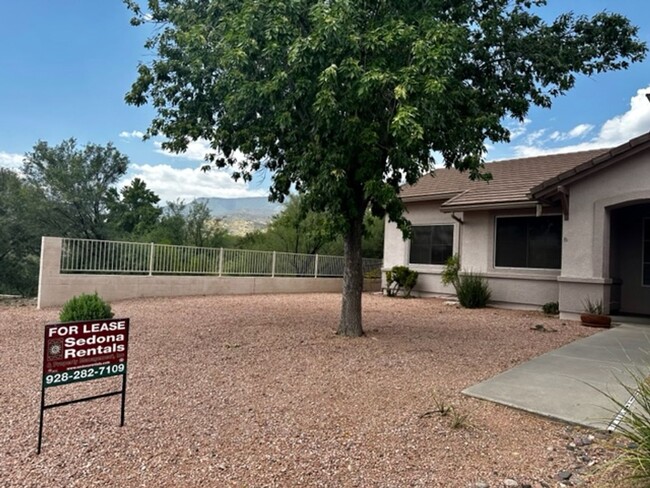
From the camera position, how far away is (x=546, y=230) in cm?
1271

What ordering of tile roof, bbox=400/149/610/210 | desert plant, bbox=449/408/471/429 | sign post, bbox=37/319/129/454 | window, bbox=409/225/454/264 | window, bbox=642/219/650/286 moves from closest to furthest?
sign post, bbox=37/319/129/454 → desert plant, bbox=449/408/471/429 → window, bbox=642/219/650/286 → tile roof, bbox=400/149/610/210 → window, bbox=409/225/454/264

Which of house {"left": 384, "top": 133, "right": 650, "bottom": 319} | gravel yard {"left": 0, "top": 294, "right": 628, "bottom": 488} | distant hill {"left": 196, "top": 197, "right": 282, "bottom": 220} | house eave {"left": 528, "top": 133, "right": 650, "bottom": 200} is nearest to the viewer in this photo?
gravel yard {"left": 0, "top": 294, "right": 628, "bottom": 488}

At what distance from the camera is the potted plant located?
9656mm

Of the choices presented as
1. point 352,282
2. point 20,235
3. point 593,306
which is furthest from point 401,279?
point 20,235

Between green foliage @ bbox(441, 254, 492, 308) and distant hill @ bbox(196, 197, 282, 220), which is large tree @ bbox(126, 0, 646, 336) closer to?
green foliage @ bbox(441, 254, 492, 308)

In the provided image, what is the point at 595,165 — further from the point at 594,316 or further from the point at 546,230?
the point at 594,316

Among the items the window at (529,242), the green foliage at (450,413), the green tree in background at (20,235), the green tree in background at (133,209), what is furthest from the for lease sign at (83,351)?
the green tree in background at (133,209)

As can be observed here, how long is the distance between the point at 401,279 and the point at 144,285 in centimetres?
907

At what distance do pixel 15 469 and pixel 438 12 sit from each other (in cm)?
809

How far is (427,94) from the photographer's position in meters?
5.50

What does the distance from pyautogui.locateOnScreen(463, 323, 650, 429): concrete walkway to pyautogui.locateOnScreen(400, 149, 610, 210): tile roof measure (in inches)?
252

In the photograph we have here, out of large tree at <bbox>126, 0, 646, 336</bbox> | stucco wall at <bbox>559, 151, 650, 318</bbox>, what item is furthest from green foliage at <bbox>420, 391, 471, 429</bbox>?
stucco wall at <bbox>559, 151, 650, 318</bbox>

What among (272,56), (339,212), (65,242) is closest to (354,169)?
(339,212)

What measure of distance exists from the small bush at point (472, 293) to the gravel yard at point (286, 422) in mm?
5541
